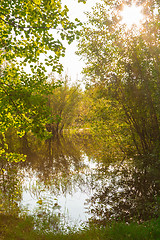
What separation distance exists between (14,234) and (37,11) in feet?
19.1

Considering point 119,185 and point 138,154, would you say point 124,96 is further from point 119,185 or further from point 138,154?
point 119,185

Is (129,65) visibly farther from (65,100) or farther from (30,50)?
(65,100)

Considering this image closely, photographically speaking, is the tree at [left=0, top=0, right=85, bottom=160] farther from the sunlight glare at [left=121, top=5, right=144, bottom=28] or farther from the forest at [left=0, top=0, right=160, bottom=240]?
the sunlight glare at [left=121, top=5, right=144, bottom=28]

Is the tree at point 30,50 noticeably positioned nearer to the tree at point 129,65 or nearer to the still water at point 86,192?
the still water at point 86,192

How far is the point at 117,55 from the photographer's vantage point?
483 inches

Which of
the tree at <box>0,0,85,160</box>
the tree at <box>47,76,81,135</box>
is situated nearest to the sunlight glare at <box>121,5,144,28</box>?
the tree at <box>0,0,85,160</box>

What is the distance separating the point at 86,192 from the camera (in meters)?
9.61

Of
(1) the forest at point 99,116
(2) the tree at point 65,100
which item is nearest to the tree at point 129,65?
(1) the forest at point 99,116

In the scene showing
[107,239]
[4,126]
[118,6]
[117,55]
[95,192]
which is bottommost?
[107,239]

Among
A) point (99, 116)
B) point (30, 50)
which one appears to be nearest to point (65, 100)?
point (99, 116)

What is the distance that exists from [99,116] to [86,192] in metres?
5.42

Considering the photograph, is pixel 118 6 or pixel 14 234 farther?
pixel 118 6

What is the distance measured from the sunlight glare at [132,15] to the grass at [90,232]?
9319 mm

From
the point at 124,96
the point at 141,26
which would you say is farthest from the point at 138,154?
the point at 141,26
